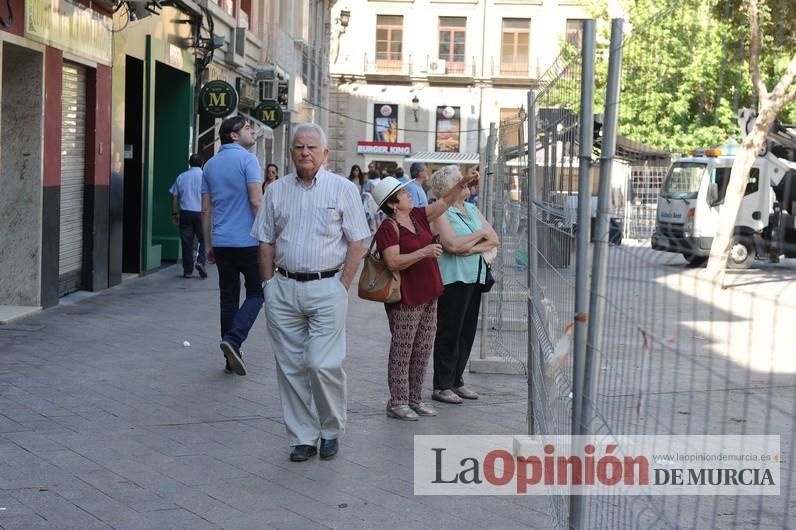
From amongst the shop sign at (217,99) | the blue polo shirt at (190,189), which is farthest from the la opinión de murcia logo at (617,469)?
the shop sign at (217,99)

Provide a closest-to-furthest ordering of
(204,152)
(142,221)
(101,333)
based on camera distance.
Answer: (101,333)
(142,221)
(204,152)

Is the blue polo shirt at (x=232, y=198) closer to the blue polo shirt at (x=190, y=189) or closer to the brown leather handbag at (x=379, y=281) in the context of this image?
the brown leather handbag at (x=379, y=281)

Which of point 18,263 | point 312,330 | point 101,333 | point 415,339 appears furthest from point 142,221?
point 312,330

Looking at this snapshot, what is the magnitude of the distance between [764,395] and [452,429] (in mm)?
5265

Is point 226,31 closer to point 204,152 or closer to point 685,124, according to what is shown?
point 204,152

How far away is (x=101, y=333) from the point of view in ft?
36.1

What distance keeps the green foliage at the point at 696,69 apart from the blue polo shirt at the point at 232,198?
625cm

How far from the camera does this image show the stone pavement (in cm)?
537

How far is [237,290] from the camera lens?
929 centimetres

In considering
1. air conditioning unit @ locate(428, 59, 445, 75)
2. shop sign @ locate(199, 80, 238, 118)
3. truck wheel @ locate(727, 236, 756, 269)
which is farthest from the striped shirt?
air conditioning unit @ locate(428, 59, 445, 75)

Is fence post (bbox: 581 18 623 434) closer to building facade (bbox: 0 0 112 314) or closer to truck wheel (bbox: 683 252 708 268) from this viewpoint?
truck wheel (bbox: 683 252 708 268)

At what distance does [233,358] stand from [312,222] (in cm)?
282

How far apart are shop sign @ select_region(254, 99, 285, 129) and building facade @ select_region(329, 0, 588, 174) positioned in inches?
1029

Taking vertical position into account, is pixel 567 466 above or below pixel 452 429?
above
